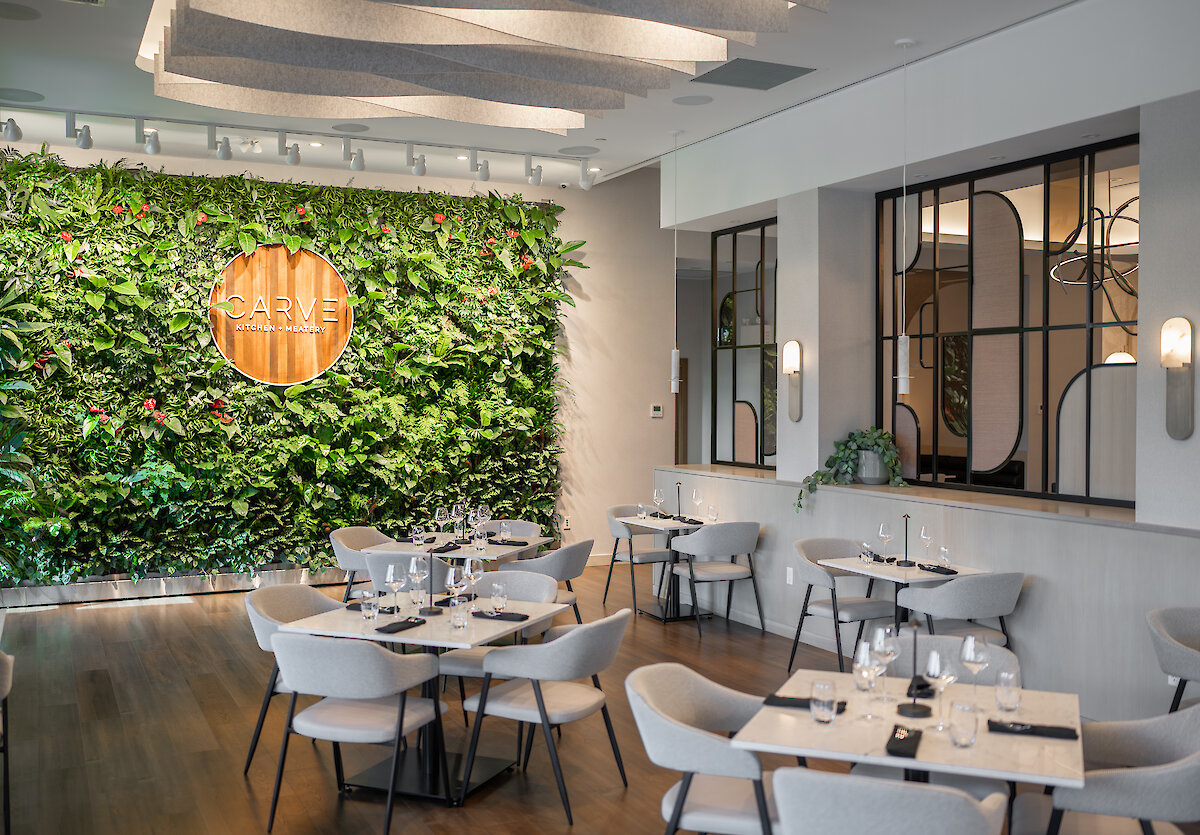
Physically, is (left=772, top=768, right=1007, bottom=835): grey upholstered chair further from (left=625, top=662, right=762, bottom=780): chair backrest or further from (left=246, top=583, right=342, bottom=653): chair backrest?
(left=246, top=583, right=342, bottom=653): chair backrest

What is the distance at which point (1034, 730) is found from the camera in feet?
10.1

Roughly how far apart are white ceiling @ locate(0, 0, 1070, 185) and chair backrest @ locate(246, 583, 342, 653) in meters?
2.78

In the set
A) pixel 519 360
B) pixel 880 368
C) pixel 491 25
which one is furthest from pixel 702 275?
pixel 491 25

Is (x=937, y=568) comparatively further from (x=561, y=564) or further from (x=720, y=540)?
(x=561, y=564)

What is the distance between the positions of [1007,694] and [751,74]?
4.82 m

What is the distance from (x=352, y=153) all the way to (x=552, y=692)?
18.8 ft

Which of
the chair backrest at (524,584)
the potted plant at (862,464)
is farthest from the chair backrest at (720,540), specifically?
the chair backrest at (524,584)

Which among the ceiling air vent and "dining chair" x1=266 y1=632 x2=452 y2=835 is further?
the ceiling air vent

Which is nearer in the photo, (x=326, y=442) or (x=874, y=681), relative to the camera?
(x=874, y=681)

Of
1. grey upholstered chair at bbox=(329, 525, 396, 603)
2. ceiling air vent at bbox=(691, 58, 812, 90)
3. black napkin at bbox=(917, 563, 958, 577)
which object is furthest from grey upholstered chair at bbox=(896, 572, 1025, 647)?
grey upholstered chair at bbox=(329, 525, 396, 603)

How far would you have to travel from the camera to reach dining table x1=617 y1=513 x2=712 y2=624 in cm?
803

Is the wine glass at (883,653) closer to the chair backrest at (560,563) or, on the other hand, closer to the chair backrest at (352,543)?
the chair backrest at (560,563)

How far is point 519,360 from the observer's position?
1014 cm

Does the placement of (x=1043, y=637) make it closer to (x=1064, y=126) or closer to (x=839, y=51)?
(x=1064, y=126)
